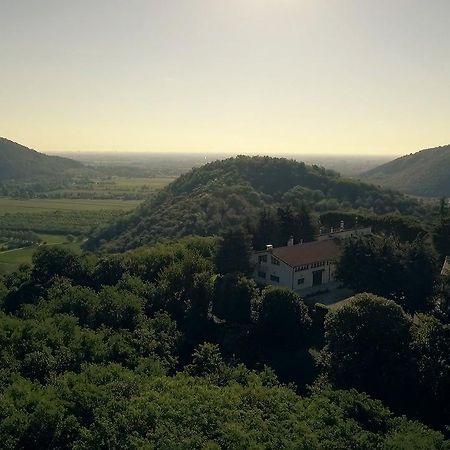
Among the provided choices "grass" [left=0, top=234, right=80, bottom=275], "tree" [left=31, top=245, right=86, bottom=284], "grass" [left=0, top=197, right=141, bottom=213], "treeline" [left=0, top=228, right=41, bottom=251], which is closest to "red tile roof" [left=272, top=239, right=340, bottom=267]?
"tree" [left=31, top=245, right=86, bottom=284]

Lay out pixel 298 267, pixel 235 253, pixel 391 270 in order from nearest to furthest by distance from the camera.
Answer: pixel 391 270 < pixel 298 267 < pixel 235 253

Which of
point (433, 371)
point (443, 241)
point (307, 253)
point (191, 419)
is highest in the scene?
point (443, 241)

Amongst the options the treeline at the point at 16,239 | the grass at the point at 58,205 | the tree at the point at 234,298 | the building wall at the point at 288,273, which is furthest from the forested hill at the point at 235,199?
the grass at the point at 58,205

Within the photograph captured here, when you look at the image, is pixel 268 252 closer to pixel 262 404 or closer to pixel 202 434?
pixel 262 404

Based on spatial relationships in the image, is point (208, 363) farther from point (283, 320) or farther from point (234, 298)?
point (234, 298)

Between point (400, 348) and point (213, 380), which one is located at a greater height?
point (400, 348)

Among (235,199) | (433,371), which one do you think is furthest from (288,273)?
(235,199)

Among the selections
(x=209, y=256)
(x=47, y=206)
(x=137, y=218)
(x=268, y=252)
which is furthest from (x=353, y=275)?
(x=47, y=206)

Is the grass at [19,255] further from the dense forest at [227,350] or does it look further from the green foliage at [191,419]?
the green foliage at [191,419]
